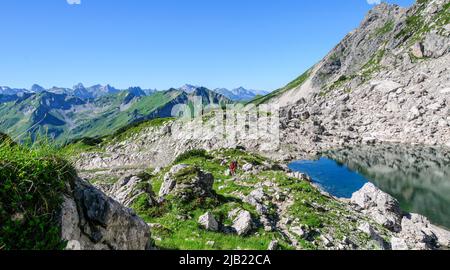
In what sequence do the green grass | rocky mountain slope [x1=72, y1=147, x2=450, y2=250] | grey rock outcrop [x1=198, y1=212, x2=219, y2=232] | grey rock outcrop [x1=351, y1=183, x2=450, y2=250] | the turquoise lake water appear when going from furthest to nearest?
1. the turquoise lake water
2. grey rock outcrop [x1=351, y1=183, x2=450, y2=250]
3. grey rock outcrop [x1=198, y1=212, x2=219, y2=232]
4. rocky mountain slope [x1=72, y1=147, x2=450, y2=250]
5. the green grass

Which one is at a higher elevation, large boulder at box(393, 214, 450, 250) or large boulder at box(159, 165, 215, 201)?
large boulder at box(159, 165, 215, 201)

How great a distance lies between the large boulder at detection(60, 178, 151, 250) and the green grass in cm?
52

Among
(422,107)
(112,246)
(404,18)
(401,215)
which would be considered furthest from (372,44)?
(112,246)

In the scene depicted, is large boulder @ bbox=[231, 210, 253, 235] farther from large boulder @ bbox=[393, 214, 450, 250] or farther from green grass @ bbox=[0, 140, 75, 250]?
green grass @ bbox=[0, 140, 75, 250]

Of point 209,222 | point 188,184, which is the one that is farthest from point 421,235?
point 188,184

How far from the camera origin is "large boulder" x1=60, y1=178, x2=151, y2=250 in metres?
9.26

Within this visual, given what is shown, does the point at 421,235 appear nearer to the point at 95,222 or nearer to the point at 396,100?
the point at 95,222

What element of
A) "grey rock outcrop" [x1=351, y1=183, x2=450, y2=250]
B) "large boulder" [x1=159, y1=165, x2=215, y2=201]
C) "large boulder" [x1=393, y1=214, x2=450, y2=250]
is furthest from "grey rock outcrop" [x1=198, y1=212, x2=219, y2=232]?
"large boulder" [x1=393, y1=214, x2=450, y2=250]

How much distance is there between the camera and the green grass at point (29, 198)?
25.5 ft

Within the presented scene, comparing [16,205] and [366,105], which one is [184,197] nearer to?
[16,205]

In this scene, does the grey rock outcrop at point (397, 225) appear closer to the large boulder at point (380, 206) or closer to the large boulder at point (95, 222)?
→ the large boulder at point (380, 206)

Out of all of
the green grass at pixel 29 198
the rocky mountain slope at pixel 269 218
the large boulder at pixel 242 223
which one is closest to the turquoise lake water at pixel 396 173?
Result: the rocky mountain slope at pixel 269 218

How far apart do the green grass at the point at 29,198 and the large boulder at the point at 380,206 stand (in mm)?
25861

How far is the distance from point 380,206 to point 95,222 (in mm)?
27575
